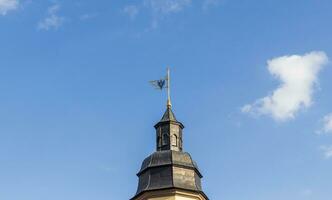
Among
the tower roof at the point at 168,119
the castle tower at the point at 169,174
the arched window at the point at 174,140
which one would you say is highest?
the tower roof at the point at 168,119

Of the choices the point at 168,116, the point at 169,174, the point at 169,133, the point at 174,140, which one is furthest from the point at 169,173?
the point at 168,116

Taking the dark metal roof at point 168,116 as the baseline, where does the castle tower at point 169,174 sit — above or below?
below

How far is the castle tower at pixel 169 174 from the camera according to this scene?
28766 mm

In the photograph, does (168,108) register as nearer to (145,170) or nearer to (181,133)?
(181,133)

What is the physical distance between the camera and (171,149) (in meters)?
30.6

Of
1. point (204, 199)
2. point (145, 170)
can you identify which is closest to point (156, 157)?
point (145, 170)

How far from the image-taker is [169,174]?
29.2 metres

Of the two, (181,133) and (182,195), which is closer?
(182,195)

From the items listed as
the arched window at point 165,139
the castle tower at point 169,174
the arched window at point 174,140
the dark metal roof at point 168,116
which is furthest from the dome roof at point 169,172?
the dark metal roof at point 168,116

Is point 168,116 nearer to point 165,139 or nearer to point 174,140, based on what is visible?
point 165,139

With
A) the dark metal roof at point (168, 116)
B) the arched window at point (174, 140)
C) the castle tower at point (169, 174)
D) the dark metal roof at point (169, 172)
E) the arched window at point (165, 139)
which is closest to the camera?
the castle tower at point (169, 174)

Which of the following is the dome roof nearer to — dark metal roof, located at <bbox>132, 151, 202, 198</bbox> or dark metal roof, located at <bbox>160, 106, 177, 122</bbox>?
dark metal roof, located at <bbox>132, 151, 202, 198</bbox>

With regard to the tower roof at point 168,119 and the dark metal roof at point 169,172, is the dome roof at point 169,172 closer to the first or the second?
the dark metal roof at point 169,172

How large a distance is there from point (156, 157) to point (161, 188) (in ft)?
6.05
